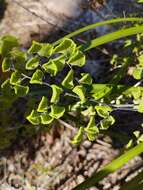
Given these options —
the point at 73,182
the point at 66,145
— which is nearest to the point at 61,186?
the point at 73,182

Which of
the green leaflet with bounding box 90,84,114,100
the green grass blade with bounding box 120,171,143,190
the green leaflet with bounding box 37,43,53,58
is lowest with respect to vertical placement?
the green grass blade with bounding box 120,171,143,190

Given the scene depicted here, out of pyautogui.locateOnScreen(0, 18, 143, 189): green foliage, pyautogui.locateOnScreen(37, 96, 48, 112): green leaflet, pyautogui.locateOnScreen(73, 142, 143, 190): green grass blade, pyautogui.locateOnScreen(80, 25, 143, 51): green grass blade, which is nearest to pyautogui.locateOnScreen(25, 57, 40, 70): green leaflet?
pyautogui.locateOnScreen(0, 18, 143, 189): green foliage

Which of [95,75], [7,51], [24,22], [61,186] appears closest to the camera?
[7,51]

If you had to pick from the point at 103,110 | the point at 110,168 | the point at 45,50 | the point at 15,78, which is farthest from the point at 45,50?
the point at 110,168

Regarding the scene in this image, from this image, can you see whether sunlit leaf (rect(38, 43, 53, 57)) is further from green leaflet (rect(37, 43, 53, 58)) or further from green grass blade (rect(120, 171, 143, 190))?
green grass blade (rect(120, 171, 143, 190))

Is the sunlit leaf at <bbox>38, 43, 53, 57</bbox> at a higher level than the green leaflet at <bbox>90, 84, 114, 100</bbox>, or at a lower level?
higher

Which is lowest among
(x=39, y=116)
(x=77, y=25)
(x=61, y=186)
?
(x=61, y=186)

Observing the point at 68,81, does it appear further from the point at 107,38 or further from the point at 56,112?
the point at 107,38

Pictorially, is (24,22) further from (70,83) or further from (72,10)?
(70,83)

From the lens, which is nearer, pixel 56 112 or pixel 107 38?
pixel 56 112

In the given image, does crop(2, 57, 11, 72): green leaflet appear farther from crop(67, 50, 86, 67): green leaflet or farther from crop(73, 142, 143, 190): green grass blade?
crop(73, 142, 143, 190): green grass blade

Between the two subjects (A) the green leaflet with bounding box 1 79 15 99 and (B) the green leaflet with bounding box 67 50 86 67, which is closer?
(B) the green leaflet with bounding box 67 50 86 67
